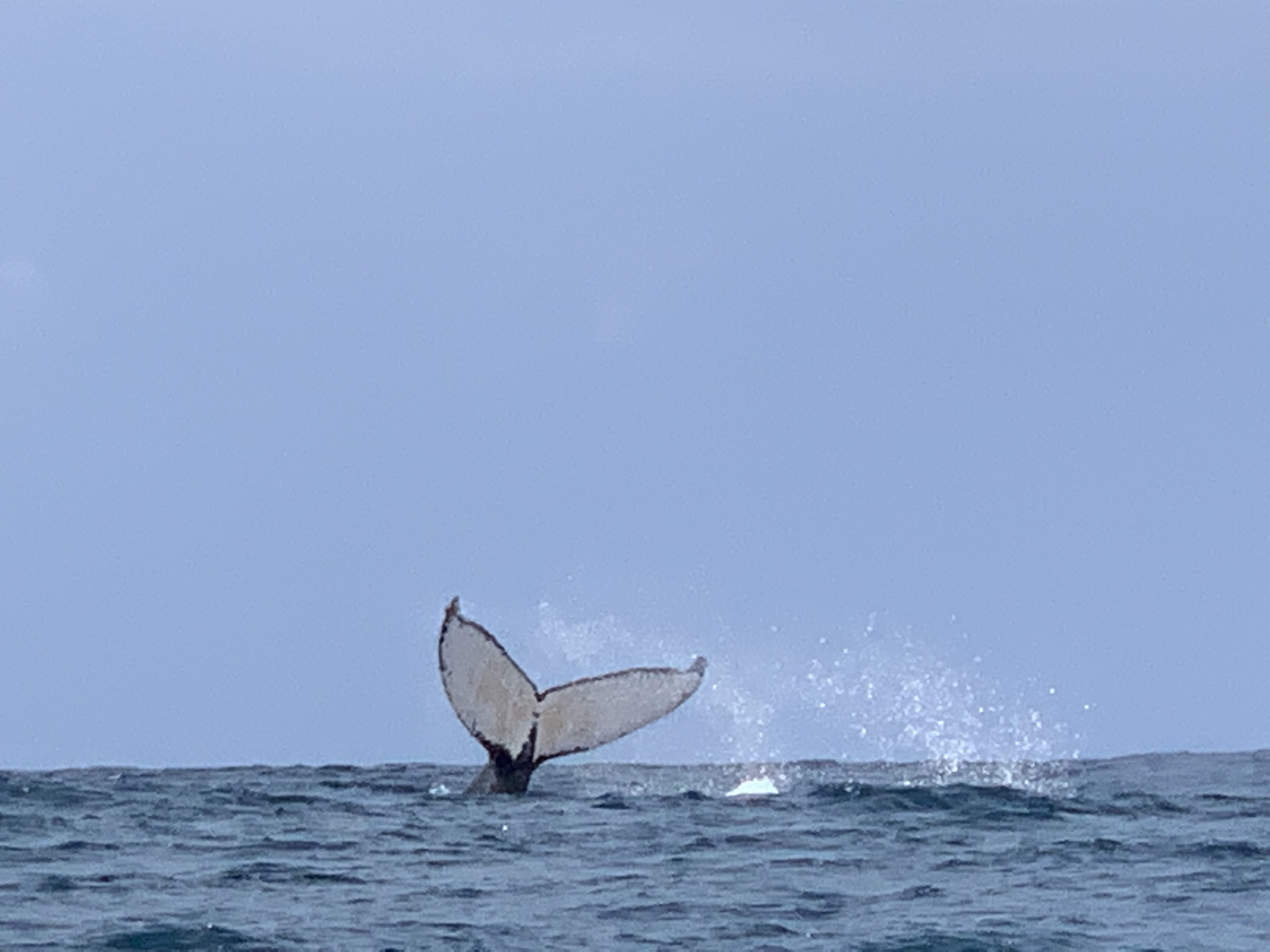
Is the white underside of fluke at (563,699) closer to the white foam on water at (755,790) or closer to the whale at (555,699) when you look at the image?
the whale at (555,699)

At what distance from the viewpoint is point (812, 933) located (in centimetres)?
1080

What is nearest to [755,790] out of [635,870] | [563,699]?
[563,699]

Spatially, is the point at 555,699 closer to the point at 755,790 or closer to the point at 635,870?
the point at 755,790

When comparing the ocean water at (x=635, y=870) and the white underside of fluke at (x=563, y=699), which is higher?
the white underside of fluke at (x=563, y=699)

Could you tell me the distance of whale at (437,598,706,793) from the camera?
66.4ft

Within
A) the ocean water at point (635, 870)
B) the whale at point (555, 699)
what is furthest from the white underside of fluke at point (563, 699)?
the ocean water at point (635, 870)

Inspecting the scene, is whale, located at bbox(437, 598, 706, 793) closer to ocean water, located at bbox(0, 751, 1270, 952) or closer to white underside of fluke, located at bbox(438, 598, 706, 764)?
white underside of fluke, located at bbox(438, 598, 706, 764)

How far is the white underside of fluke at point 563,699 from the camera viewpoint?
798 inches

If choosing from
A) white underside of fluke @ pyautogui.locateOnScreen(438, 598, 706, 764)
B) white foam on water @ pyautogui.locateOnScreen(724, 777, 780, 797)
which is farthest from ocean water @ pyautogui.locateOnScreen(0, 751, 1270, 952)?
white underside of fluke @ pyautogui.locateOnScreen(438, 598, 706, 764)

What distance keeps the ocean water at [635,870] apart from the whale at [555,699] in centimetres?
81

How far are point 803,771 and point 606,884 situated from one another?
24686 mm

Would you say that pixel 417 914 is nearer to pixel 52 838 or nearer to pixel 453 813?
pixel 52 838

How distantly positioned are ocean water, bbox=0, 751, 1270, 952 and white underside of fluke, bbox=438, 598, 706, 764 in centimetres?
82

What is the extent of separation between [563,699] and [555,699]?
0.09 m
